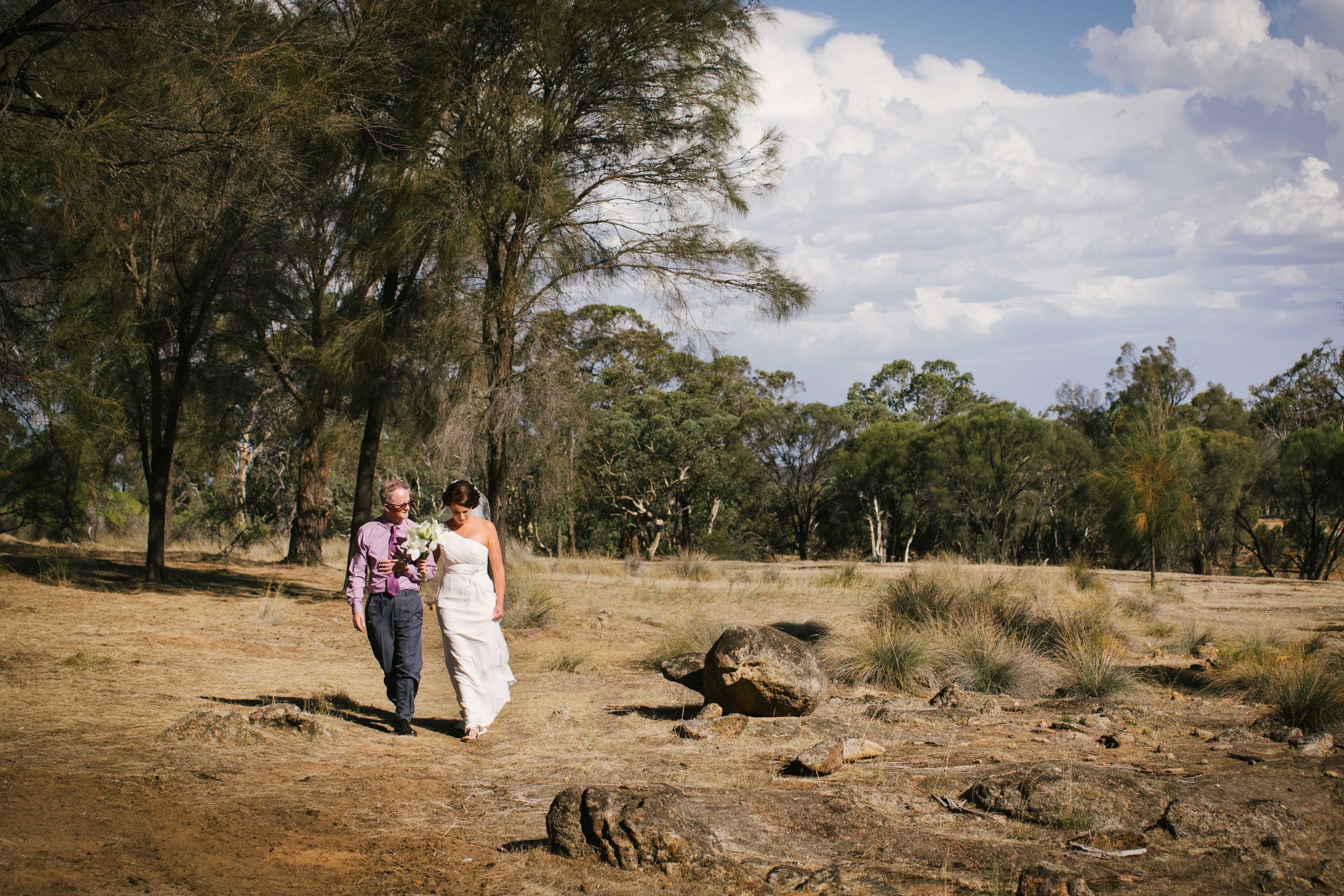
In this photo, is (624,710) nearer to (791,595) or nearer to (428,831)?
(428,831)

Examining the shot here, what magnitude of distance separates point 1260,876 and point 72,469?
41.9 feet

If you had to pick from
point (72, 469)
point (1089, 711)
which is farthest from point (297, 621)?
point (1089, 711)

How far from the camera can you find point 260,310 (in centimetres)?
1602

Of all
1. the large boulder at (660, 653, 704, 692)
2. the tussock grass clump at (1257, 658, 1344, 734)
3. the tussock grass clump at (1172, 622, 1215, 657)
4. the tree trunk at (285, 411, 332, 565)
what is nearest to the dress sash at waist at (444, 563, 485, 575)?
the large boulder at (660, 653, 704, 692)

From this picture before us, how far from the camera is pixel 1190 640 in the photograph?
11477mm

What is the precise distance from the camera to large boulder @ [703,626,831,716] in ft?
23.6

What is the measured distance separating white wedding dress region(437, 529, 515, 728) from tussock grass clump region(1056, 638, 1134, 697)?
521 cm

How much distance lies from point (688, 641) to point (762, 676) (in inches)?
120

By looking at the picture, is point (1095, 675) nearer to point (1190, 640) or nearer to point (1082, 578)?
point (1190, 640)

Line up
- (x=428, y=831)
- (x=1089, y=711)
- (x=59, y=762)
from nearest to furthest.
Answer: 1. (x=428, y=831)
2. (x=59, y=762)
3. (x=1089, y=711)

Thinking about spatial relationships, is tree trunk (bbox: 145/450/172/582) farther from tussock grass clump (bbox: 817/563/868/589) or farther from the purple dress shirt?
tussock grass clump (bbox: 817/563/868/589)

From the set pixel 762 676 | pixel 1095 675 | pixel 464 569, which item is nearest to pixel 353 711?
pixel 464 569

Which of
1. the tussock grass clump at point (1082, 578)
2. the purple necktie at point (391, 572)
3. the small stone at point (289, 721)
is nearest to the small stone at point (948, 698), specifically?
the purple necktie at point (391, 572)

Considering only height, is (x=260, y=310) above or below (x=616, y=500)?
above
